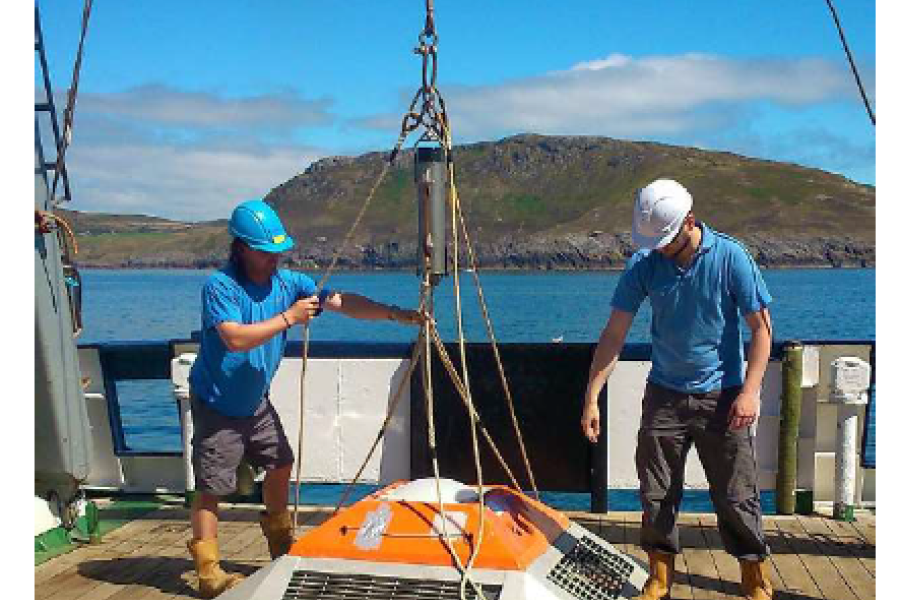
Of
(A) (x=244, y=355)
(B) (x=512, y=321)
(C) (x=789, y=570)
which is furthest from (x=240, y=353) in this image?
(B) (x=512, y=321)

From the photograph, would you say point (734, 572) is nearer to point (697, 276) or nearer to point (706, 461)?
point (706, 461)

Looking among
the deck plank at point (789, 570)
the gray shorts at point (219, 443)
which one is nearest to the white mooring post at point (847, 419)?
the deck plank at point (789, 570)

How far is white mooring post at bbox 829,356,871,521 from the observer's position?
614 centimetres

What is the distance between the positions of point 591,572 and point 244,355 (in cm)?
173

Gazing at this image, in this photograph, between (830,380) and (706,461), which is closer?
(706,461)

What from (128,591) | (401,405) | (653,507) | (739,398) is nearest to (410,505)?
(653,507)

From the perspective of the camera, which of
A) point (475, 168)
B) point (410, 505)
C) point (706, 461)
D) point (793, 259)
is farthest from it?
point (475, 168)

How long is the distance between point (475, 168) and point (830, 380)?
159 metres

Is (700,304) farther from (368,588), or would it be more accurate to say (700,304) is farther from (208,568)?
(208,568)

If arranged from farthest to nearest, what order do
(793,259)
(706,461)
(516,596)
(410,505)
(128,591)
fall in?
(793,259)
(128,591)
(706,461)
(410,505)
(516,596)

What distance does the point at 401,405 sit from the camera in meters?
6.59

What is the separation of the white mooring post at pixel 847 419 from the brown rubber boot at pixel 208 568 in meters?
3.45

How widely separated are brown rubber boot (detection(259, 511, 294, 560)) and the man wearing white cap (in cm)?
158

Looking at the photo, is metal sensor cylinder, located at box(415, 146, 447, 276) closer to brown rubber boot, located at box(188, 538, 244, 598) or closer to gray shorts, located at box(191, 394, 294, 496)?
gray shorts, located at box(191, 394, 294, 496)
